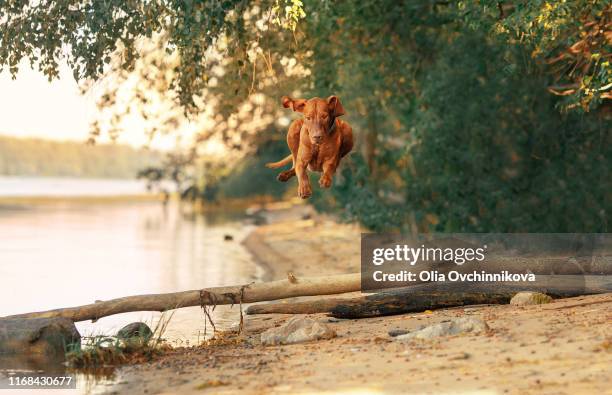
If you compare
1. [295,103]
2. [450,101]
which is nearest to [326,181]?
[295,103]

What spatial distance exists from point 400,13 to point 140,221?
3524cm

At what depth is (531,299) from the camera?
628 inches

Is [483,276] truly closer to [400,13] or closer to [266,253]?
[400,13]

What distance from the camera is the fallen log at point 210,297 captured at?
16188mm

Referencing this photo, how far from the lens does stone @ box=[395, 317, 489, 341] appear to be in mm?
13320

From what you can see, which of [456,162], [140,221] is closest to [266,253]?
[456,162]

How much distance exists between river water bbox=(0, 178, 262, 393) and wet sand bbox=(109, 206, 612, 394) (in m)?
2.75

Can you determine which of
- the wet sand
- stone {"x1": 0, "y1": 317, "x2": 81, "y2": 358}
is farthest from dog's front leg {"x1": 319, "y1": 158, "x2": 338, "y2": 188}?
stone {"x1": 0, "y1": 317, "x2": 81, "y2": 358}

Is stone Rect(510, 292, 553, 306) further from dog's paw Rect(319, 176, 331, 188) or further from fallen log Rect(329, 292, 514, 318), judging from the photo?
dog's paw Rect(319, 176, 331, 188)

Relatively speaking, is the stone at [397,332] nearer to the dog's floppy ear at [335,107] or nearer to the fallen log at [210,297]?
the fallen log at [210,297]

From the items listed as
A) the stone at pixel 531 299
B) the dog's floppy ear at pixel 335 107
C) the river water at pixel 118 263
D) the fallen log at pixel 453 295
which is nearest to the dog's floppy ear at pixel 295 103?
the dog's floppy ear at pixel 335 107

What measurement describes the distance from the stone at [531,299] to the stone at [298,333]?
301 centimetres

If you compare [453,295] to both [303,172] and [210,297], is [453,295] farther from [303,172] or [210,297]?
[303,172]

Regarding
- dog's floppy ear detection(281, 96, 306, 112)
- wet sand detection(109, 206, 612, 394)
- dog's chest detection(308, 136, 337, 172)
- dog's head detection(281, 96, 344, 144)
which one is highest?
dog's floppy ear detection(281, 96, 306, 112)
